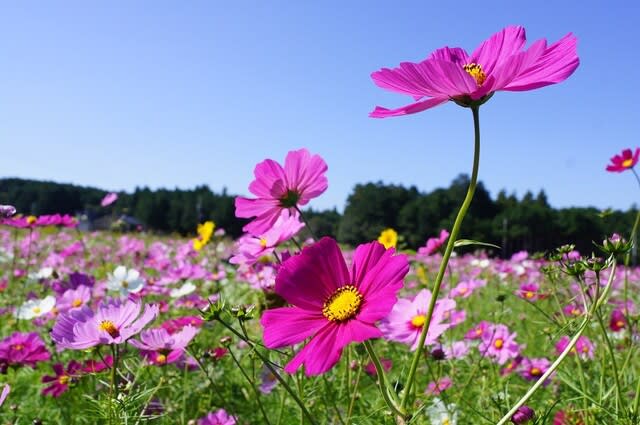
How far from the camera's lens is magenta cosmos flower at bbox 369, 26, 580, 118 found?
48 centimetres

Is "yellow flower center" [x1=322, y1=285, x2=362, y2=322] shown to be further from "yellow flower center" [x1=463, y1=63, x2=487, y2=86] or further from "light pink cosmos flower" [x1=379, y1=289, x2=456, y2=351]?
"light pink cosmos flower" [x1=379, y1=289, x2=456, y2=351]

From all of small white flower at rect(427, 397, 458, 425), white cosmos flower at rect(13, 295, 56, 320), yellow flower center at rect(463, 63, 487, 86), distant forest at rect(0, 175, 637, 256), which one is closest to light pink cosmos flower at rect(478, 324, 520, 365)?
small white flower at rect(427, 397, 458, 425)

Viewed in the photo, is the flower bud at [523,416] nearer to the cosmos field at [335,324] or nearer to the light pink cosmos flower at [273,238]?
the cosmos field at [335,324]

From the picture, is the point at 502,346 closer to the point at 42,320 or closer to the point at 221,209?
the point at 42,320

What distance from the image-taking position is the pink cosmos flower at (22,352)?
3.85 ft

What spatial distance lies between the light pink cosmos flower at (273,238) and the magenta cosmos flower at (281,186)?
0.05ft

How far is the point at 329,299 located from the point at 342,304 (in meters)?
0.03

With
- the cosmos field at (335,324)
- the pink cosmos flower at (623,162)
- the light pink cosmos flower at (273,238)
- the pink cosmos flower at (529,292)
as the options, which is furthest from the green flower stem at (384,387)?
the pink cosmos flower at (623,162)

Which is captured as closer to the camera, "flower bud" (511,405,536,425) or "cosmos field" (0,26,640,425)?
"cosmos field" (0,26,640,425)

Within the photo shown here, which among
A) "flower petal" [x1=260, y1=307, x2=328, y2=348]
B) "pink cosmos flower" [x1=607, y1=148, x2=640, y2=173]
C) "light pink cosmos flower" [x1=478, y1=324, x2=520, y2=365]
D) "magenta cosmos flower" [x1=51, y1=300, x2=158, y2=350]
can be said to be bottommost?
"light pink cosmos flower" [x1=478, y1=324, x2=520, y2=365]

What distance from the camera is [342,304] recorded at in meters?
0.55

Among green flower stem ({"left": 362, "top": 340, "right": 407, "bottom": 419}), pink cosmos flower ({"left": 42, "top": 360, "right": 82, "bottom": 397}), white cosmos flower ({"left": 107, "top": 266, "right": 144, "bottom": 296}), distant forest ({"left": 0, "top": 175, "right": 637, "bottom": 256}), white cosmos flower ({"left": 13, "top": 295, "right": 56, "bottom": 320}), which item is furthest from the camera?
distant forest ({"left": 0, "top": 175, "right": 637, "bottom": 256})

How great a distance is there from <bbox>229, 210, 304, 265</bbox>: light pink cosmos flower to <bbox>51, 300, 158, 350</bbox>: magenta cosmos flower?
185 mm

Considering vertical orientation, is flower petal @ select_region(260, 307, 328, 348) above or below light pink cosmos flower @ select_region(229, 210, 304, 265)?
below
